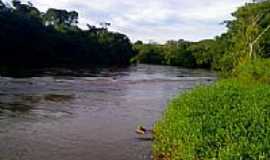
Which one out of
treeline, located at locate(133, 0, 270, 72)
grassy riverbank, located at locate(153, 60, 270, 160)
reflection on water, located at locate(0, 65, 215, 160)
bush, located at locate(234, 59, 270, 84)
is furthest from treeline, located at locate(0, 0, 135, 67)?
grassy riverbank, located at locate(153, 60, 270, 160)

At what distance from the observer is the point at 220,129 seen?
7.45 m

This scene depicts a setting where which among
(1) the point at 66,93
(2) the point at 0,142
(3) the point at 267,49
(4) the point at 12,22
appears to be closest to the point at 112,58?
(4) the point at 12,22

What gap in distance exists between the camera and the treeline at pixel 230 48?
99.0 ft

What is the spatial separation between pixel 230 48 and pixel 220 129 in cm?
3056

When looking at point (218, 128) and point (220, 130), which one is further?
point (218, 128)

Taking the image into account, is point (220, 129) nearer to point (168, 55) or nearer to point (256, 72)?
point (256, 72)

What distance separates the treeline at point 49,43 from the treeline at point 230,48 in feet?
27.2

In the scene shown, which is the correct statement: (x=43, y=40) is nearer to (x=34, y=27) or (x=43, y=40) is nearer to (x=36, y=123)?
(x=34, y=27)

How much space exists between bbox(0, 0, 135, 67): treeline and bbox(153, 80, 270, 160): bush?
4944cm

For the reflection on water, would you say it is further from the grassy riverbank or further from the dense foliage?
the dense foliage

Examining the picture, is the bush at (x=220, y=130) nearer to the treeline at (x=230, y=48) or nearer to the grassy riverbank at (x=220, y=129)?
the grassy riverbank at (x=220, y=129)

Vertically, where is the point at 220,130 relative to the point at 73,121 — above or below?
above

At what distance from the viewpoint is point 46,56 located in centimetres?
7156

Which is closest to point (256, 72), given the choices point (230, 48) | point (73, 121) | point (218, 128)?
point (73, 121)
